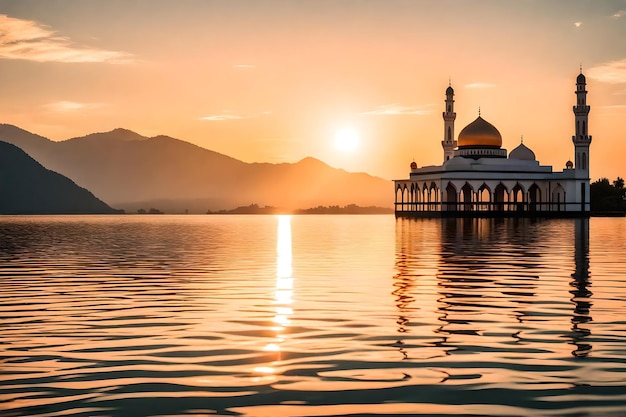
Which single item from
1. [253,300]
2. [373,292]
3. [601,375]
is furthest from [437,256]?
[601,375]

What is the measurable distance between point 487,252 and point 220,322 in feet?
83.1

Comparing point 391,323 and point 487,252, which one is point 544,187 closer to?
point 487,252

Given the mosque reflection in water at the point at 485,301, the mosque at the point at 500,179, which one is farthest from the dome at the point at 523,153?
the mosque reflection in water at the point at 485,301

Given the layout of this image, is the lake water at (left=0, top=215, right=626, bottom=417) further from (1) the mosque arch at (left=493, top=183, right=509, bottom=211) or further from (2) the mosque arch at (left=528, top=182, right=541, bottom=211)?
(2) the mosque arch at (left=528, top=182, right=541, bottom=211)

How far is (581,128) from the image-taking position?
13388 cm

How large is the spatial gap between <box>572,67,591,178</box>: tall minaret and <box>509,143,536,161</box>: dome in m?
7.48

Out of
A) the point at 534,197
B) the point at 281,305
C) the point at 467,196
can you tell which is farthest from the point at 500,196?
the point at 281,305

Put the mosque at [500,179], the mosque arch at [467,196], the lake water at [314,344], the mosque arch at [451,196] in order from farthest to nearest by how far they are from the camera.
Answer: the mosque arch at [467,196], the mosque arch at [451,196], the mosque at [500,179], the lake water at [314,344]

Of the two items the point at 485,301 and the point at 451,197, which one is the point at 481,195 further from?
the point at 485,301

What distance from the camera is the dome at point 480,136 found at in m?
132

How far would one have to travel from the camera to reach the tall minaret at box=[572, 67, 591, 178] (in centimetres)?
13400

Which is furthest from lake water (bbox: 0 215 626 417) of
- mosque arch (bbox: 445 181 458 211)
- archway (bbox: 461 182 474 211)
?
archway (bbox: 461 182 474 211)

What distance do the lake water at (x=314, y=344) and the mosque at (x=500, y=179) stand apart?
101150mm

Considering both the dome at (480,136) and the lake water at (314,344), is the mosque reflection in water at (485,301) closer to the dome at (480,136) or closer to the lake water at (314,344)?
the lake water at (314,344)
